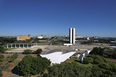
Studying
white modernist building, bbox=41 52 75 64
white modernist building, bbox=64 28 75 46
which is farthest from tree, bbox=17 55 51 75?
white modernist building, bbox=64 28 75 46

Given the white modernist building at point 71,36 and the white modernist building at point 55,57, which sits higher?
the white modernist building at point 71,36

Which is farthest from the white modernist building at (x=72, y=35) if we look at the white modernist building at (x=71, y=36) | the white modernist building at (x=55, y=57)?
the white modernist building at (x=55, y=57)

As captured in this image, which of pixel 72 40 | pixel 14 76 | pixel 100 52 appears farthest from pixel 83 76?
pixel 72 40

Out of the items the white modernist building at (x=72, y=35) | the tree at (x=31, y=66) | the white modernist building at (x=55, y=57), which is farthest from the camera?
the white modernist building at (x=72, y=35)

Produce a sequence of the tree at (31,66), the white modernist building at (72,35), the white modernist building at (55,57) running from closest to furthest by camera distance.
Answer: the tree at (31,66), the white modernist building at (55,57), the white modernist building at (72,35)

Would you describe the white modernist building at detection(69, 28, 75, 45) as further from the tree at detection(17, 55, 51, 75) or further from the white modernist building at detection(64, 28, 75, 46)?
the tree at detection(17, 55, 51, 75)

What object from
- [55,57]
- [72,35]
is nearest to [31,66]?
[55,57]

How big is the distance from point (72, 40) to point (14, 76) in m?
36.3

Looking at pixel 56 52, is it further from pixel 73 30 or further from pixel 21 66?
pixel 73 30

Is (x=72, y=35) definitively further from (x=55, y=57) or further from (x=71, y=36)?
(x=55, y=57)

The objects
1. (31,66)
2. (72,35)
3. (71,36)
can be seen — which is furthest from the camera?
(72,35)

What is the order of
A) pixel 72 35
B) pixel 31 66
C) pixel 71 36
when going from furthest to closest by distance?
pixel 72 35, pixel 71 36, pixel 31 66

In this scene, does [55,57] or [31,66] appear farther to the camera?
[55,57]

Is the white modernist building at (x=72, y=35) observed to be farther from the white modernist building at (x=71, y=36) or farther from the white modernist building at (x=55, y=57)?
the white modernist building at (x=55, y=57)
